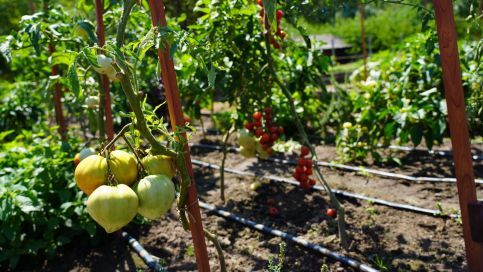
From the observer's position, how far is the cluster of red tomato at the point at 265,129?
259 cm

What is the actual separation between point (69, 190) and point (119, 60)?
1.62 meters

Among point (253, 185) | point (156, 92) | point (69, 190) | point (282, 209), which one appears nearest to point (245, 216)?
point (282, 209)

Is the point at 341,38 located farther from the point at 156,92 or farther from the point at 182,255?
the point at 182,255

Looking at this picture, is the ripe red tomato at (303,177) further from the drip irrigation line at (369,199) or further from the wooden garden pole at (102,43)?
the wooden garden pole at (102,43)

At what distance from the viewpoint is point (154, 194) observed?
109 cm

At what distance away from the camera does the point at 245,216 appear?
275 cm

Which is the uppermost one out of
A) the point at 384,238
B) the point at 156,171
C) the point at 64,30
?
the point at 64,30

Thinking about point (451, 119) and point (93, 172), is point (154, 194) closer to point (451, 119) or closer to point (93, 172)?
point (93, 172)

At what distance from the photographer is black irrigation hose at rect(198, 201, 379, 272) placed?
1.98 meters

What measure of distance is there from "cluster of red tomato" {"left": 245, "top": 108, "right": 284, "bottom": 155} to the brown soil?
480 mm

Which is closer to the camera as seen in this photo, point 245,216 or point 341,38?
point 245,216

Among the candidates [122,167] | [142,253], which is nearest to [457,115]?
[122,167]

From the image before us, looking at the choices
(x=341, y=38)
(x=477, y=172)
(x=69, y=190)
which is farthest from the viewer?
(x=341, y=38)

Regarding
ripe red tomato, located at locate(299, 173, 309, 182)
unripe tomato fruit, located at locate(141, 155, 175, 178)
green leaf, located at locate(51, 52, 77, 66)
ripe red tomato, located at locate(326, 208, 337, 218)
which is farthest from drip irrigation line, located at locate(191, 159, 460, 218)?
green leaf, located at locate(51, 52, 77, 66)
